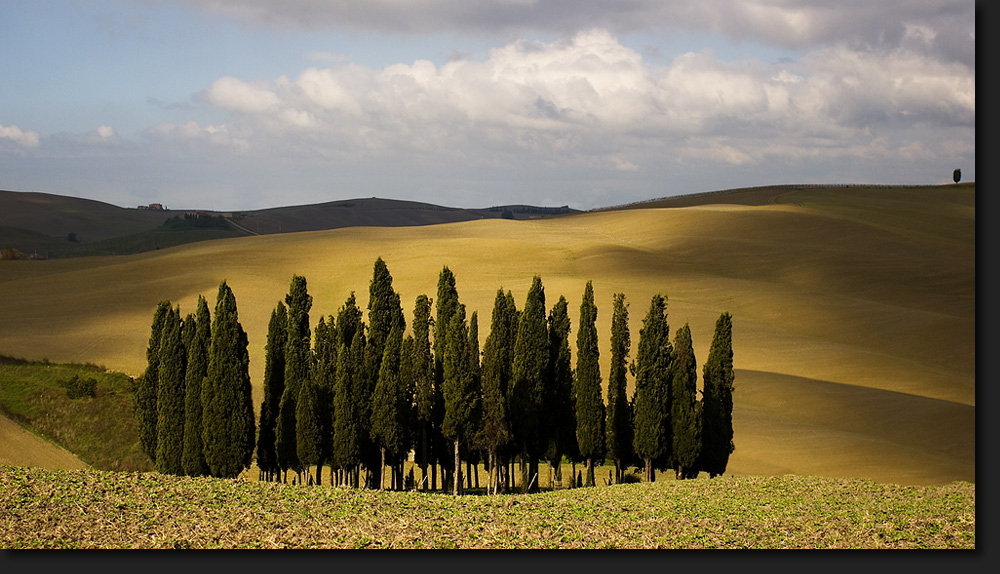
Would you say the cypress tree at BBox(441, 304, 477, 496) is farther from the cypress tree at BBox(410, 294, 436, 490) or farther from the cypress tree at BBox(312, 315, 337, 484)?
the cypress tree at BBox(312, 315, 337, 484)

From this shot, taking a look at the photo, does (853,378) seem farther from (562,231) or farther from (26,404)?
(562,231)

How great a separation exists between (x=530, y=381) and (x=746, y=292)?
40100mm

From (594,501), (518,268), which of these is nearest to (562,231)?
(518,268)

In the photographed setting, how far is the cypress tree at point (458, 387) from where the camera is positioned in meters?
36.4

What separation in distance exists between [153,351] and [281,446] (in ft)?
25.0

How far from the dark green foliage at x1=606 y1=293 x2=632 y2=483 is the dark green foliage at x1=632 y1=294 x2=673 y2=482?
1.85 metres

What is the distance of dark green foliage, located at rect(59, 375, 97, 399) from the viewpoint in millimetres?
46312

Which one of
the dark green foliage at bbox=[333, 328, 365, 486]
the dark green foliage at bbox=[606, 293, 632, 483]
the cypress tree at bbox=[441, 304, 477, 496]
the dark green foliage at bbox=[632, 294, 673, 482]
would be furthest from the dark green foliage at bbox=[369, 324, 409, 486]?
the dark green foliage at bbox=[632, 294, 673, 482]

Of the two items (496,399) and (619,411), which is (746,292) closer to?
(619,411)

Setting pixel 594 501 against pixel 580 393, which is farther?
pixel 580 393

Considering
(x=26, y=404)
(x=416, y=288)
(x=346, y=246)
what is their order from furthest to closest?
(x=346, y=246), (x=416, y=288), (x=26, y=404)

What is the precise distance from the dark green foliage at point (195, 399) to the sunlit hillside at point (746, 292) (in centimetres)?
2161

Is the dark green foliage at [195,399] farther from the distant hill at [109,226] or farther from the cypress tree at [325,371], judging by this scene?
the distant hill at [109,226]

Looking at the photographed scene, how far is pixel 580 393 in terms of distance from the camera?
40250mm
